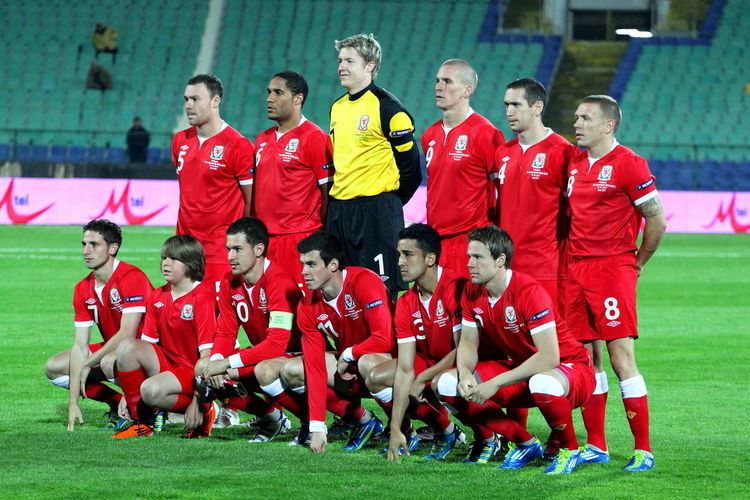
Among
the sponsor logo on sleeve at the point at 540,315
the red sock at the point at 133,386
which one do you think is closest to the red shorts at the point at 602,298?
the sponsor logo on sleeve at the point at 540,315

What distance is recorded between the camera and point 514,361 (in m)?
6.89

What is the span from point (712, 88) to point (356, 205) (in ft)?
88.6

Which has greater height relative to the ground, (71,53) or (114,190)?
(71,53)

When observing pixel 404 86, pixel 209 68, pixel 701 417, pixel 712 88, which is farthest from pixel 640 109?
pixel 701 417

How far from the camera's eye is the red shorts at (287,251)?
27.4ft

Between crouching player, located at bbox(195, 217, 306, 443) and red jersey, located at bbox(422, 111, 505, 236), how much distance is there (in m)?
1.06

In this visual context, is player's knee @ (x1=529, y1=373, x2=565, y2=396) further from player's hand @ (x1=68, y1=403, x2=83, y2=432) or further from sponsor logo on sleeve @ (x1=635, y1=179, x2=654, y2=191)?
player's hand @ (x1=68, y1=403, x2=83, y2=432)

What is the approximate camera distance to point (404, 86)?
3391 centimetres

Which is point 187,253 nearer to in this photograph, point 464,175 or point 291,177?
point 291,177

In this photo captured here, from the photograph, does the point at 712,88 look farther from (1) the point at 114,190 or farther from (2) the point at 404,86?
(1) the point at 114,190

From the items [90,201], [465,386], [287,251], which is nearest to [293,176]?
[287,251]

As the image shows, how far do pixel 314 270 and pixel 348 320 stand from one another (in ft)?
1.41

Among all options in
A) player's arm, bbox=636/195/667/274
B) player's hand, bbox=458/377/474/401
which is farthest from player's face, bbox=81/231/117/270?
player's arm, bbox=636/195/667/274

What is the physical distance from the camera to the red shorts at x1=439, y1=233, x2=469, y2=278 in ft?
25.6
